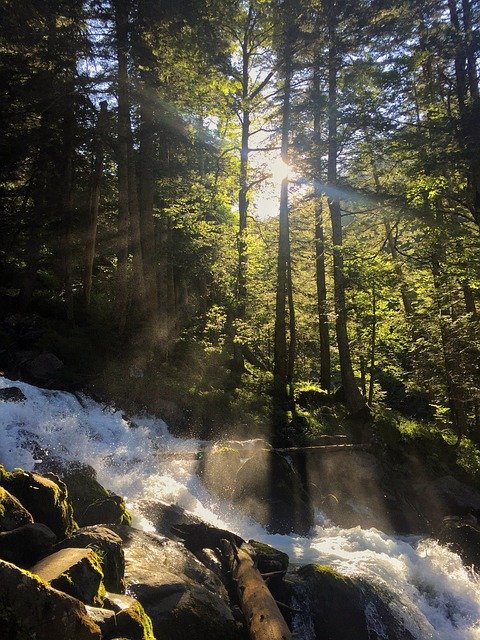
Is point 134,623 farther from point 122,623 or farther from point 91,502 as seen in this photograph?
point 91,502

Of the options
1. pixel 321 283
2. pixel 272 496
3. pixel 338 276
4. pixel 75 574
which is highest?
pixel 321 283

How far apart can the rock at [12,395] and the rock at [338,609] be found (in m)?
6.63

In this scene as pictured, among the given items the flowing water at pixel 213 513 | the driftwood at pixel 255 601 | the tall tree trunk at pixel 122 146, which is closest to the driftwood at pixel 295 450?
the flowing water at pixel 213 513

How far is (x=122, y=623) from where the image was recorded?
4.66 m

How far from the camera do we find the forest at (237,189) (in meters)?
14.6

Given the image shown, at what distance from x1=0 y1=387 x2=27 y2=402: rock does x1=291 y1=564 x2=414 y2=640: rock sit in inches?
261

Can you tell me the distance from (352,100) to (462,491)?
1232 centimetres

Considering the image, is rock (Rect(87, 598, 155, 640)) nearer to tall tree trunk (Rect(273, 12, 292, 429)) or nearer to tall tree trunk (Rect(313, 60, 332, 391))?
tall tree trunk (Rect(273, 12, 292, 429))

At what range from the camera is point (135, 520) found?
8711 mm

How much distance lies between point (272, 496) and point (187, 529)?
3638mm

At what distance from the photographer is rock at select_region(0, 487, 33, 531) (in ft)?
17.4

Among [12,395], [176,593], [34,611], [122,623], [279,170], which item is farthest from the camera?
[279,170]

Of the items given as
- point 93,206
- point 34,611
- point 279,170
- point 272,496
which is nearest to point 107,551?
point 34,611

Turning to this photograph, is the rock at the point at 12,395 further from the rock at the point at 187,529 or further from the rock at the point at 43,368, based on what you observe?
the rock at the point at 187,529
